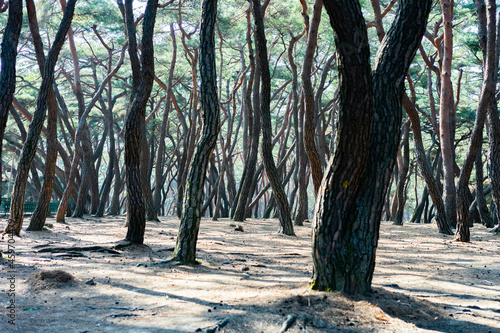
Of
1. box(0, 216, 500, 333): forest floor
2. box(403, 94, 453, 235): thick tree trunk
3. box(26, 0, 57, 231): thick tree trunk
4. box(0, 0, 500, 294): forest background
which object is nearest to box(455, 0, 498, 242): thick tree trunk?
box(0, 0, 500, 294): forest background

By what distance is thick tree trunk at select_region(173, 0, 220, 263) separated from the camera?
17.0 feet

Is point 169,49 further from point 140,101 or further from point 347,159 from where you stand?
point 347,159

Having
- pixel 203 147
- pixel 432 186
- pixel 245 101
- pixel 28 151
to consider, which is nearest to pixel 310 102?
pixel 432 186

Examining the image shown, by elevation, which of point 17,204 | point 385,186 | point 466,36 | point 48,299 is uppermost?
point 466,36

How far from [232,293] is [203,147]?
6.22 feet

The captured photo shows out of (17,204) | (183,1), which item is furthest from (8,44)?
(183,1)

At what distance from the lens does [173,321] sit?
3.03m

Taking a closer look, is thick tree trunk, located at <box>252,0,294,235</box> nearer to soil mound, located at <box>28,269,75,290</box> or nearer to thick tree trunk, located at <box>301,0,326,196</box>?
thick tree trunk, located at <box>301,0,326,196</box>

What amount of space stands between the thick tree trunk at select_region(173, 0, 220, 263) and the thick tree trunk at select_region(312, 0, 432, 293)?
1998 mm

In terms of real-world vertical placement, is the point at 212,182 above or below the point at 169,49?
below

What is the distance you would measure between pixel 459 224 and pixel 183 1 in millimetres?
10512

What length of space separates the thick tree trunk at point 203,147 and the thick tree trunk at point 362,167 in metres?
2.00

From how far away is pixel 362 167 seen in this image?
3.43 meters

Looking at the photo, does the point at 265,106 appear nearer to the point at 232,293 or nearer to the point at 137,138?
the point at 137,138
